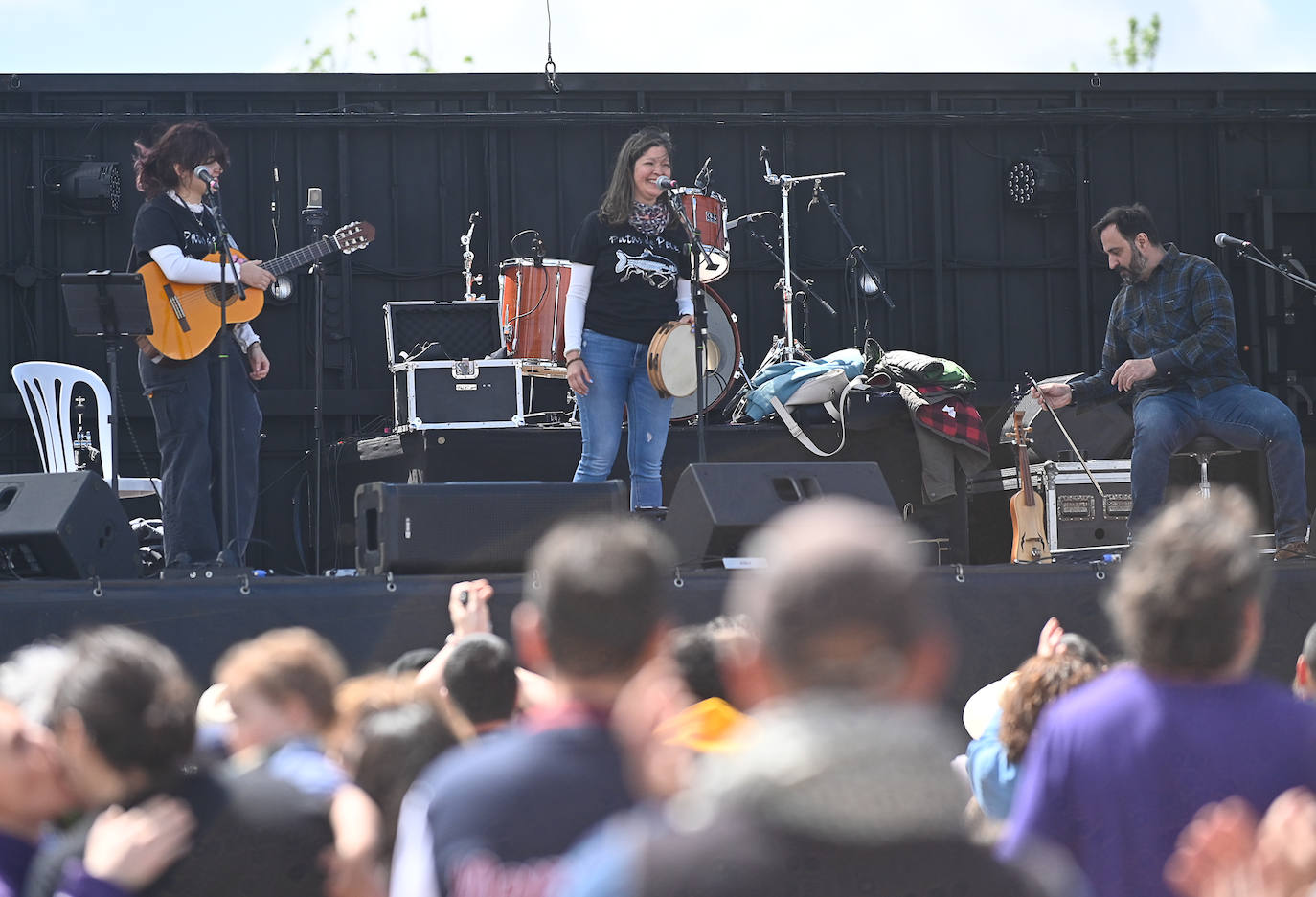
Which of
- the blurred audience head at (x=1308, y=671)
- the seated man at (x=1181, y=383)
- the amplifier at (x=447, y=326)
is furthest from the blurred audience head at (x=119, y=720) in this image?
the amplifier at (x=447, y=326)

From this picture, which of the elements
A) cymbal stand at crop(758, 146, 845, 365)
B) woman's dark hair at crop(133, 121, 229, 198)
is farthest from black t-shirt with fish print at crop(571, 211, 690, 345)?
cymbal stand at crop(758, 146, 845, 365)

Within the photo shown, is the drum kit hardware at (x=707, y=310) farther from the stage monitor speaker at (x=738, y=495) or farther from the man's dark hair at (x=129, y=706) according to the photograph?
the man's dark hair at (x=129, y=706)

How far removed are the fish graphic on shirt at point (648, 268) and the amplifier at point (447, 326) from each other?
296 centimetres

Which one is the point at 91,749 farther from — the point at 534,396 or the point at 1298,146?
the point at 1298,146

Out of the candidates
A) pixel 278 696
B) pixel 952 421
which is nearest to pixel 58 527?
pixel 278 696

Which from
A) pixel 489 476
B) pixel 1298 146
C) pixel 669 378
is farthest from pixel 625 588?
pixel 1298 146

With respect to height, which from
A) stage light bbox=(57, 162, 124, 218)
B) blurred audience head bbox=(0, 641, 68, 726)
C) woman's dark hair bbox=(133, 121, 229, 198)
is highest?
stage light bbox=(57, 162, 124, 218)

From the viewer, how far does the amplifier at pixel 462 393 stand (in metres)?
7.98

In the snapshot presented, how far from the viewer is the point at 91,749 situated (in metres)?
1.88

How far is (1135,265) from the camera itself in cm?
616

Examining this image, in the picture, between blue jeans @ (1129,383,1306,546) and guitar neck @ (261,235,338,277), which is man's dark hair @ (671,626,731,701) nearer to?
blue jeans @ (1129,383,1306,546)

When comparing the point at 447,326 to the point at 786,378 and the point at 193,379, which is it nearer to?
the point at 786,378

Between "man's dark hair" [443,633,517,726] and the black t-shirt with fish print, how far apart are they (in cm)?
322

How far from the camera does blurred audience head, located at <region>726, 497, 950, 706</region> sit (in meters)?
1.41
